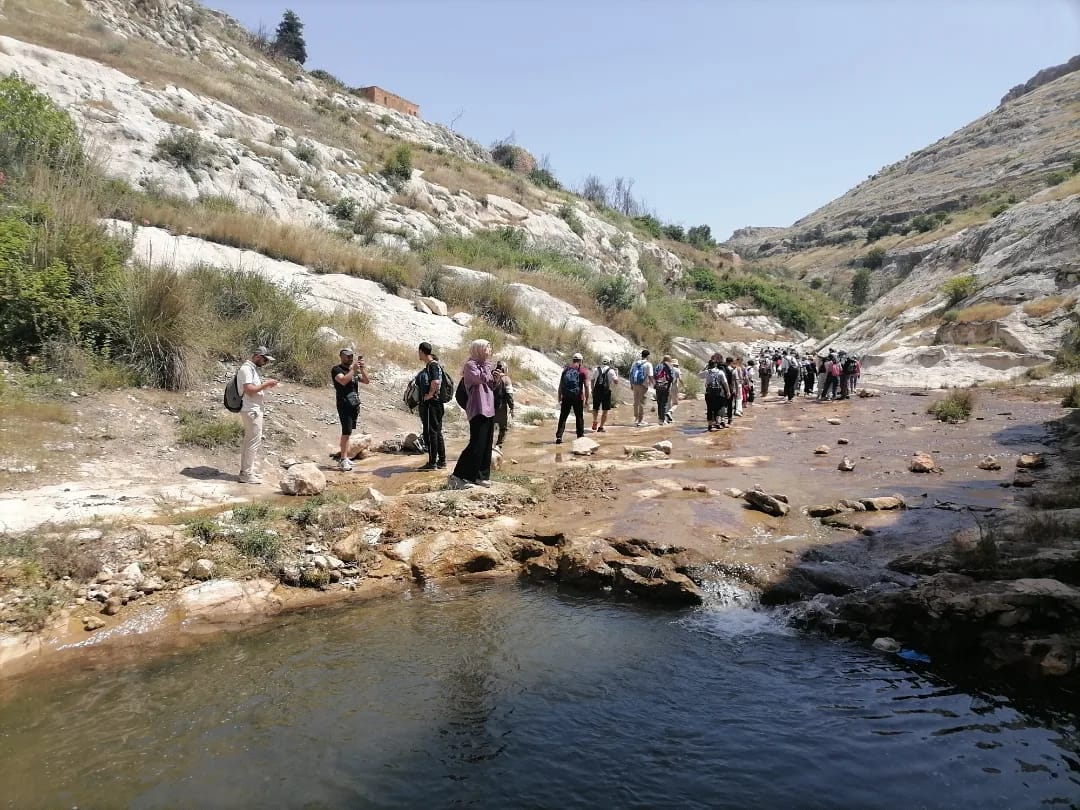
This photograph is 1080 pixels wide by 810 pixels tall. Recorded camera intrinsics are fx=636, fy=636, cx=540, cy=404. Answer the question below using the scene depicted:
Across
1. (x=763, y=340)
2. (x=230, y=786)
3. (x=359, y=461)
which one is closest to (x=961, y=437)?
(x=359, y=461)

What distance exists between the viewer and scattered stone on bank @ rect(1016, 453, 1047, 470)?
30.3ft

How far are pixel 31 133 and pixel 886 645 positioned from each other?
666 inches

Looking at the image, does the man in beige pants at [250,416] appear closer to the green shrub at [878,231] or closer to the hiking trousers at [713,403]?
the hiking trousers at [713,403]

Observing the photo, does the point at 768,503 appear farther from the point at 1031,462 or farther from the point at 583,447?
the point at 1031,462

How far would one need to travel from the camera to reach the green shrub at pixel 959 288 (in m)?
29.3

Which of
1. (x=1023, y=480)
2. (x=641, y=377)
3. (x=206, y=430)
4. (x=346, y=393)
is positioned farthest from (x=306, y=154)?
(x=1023, y=480)

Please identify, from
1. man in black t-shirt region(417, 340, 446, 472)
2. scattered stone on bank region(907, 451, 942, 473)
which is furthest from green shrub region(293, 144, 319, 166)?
scattered stone on bank region(907, 451, 942, 473)

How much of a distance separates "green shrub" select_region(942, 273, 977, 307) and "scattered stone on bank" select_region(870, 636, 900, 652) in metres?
30.4

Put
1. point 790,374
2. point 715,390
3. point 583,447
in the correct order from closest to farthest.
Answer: point 583,447 < point 715,390 < point 790,374

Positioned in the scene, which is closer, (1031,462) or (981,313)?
(1031,462)

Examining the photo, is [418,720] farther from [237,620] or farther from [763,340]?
[763,340]

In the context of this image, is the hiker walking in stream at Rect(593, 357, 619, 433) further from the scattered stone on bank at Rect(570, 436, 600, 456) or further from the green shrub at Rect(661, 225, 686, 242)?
the green shrub at Rect(661, 225, 686, 242)

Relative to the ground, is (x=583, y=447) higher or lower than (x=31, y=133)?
lower

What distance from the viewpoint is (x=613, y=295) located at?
25828 mm
